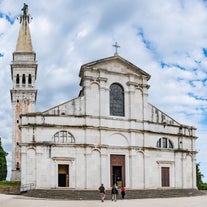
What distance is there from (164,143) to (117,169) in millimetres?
6731

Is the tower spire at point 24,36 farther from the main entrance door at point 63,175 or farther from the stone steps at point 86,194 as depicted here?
the stone steps at point 86,194

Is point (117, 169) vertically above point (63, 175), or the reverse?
point (117, 169)

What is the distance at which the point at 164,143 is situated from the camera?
4700 cm

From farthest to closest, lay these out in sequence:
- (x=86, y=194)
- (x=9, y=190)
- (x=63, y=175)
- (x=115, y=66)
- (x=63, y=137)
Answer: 1. (x=115, y=66)
2. (x=63, y=137)
3. (x=63, y=175)
4. (x=9, y=190)
5. (x=86, y=194)

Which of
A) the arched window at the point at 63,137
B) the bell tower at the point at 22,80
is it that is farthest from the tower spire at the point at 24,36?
the arched window at the point at 63,137

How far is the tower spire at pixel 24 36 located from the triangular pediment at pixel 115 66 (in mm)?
25151

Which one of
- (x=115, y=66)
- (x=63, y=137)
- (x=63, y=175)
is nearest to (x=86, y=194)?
(x=63, y=175)

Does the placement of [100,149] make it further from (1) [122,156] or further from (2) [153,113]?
(2) [153,113]

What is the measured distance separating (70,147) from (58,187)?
4.17 m

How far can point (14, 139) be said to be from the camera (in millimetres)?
61031

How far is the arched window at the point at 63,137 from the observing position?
4169 cm

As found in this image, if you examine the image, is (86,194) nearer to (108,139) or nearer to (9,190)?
(108,139)

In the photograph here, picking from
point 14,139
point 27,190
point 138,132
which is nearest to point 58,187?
point 27,190

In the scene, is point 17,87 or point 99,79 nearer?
point 99,79
